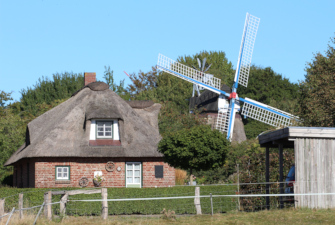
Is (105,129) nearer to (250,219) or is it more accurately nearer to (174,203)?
(174,203)

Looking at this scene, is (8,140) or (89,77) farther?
(89,77)

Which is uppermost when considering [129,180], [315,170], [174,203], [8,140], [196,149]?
[8,140]

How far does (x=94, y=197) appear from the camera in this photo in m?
26.5

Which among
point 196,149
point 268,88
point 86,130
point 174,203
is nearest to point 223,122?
point 86,130

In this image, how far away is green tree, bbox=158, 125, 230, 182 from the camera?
100 ft

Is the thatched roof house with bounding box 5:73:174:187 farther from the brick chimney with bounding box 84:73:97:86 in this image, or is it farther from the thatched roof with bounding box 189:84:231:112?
the thatched roof with bounding box 189:84:231:112

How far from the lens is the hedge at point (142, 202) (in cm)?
2478

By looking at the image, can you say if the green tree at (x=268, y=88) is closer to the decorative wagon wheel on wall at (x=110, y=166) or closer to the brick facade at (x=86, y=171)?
the brick facade at (x=86, y=171)

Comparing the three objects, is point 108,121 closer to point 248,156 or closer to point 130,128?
point 130,128

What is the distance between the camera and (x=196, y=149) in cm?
3053

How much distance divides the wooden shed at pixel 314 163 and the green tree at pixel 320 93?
11.6 meters

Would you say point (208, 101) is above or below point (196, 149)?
above

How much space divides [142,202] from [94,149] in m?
8.54

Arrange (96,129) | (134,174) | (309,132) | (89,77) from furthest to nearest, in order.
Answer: (89,77) < (96,129) < (134,174) < (309,132)
